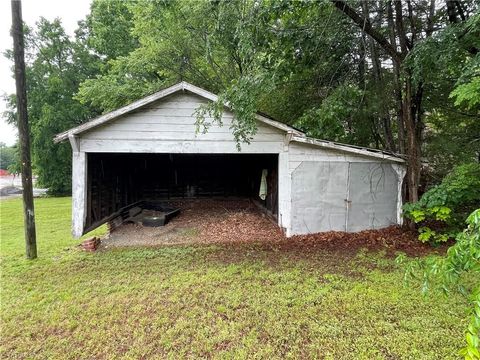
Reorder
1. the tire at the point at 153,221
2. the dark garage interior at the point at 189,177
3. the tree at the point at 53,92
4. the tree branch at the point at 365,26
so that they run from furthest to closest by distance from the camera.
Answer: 1. the tree at the point at 53,92
2. the dark garage interior at the point at 189,177
3. the tire at the point at 153,221
4. the tree branch at the point at 365,26

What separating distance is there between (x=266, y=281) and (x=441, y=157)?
21.6 ft

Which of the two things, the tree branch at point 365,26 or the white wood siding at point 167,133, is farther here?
the white wood siding at point 167,133

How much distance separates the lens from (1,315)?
344 centimetres

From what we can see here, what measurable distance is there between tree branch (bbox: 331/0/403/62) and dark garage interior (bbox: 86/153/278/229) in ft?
13.9

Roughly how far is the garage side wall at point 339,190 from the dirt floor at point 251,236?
31 centimetres

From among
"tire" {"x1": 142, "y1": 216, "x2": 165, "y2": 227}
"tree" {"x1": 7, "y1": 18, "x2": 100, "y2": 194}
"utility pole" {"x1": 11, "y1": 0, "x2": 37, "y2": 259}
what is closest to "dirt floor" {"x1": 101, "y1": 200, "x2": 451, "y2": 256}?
"tire" {"x1": 142, "y1": 216, "x2": 165, "y2": 227}

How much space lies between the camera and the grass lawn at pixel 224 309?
2764 millimetres

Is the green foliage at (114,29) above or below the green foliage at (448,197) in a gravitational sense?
above

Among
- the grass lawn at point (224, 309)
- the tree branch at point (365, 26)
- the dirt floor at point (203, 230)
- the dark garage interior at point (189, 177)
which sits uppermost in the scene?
the tree branch at point (365, 26)

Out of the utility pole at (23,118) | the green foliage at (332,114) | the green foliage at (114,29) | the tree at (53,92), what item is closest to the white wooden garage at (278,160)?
the green foliage at (332,114)

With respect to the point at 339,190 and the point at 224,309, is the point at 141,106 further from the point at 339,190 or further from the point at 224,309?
the point at 339,190

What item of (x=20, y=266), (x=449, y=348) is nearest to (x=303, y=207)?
(x=449, y=348)

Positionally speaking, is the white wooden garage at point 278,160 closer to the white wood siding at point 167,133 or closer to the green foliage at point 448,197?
the white wood siding at point 167,133

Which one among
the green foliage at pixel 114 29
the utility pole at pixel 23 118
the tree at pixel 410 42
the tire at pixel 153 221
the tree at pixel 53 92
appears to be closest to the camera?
the utility pole at pixel 23 118
